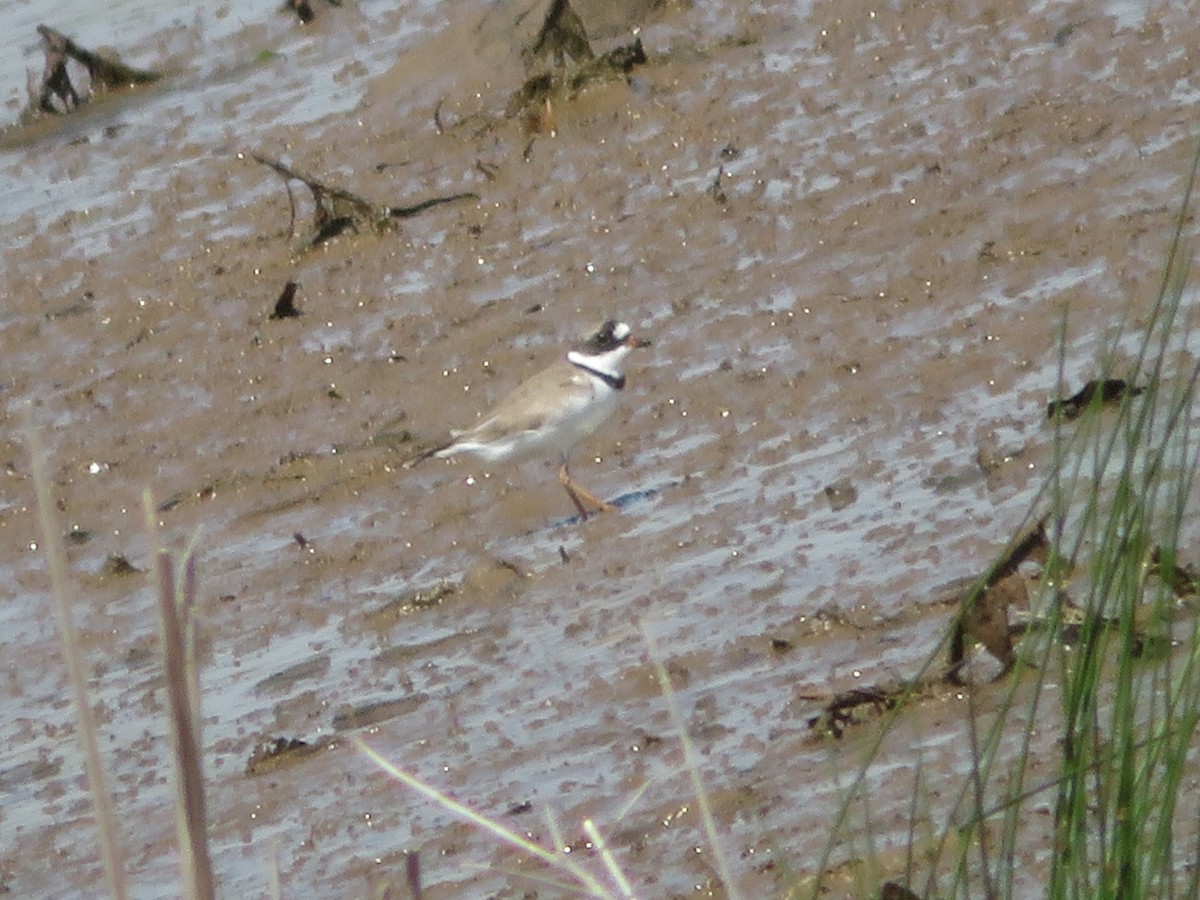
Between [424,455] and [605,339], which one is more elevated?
[605,339]

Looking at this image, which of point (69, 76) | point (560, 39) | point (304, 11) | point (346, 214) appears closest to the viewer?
point (346, 214)

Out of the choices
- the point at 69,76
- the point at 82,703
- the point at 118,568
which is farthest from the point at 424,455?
the point at 69,76

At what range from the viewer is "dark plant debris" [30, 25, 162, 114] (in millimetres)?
11719

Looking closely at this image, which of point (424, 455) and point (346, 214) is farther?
point (346, 214)

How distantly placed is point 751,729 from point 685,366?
2614 mm

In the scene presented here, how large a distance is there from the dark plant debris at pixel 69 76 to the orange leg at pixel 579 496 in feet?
17.6

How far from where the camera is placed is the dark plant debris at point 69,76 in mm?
11719

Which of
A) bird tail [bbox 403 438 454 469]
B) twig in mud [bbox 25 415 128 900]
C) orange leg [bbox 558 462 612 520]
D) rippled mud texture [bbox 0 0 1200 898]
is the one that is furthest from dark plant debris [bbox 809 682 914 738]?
twig in mud [bbox 25 415 128 900]

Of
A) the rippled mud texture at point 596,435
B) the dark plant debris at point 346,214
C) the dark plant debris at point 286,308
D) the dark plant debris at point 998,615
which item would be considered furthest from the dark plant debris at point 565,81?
the dark plant debris at point 998,615

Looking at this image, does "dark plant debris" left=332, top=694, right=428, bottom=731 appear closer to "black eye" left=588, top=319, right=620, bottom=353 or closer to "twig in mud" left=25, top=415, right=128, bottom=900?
"black eye" left=588, top=319, right=620, bottom=353

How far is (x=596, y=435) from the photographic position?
754 centimetres

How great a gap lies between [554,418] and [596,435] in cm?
54

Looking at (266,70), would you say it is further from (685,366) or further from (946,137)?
(685,366)

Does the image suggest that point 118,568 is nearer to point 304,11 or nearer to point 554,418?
point 554,418
